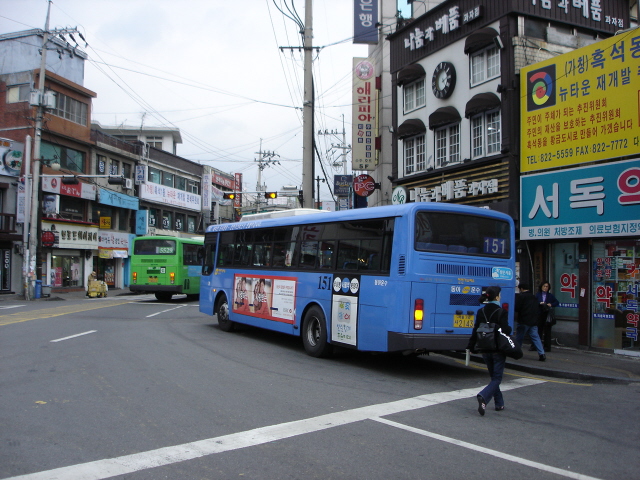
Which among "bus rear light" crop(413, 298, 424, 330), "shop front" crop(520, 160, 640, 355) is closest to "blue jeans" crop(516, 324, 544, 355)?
"shop front" crop(520, 160, 640, 355)

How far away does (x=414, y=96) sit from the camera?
21.0m

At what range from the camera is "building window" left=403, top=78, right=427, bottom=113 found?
20666mm

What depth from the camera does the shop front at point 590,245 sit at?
40.0 ft

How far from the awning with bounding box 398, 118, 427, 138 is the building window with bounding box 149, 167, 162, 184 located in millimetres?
29336

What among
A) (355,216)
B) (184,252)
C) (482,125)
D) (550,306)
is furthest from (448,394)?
(184,252)

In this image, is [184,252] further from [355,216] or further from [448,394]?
[448,394]

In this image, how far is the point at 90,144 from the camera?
1451 inches

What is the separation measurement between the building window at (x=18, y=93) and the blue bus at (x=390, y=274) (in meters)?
27.3

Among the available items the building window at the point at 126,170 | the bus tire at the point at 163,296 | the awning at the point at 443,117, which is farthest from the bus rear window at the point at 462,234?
the building window at the point at 126,170

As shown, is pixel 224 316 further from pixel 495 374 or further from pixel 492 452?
pixel 492 452

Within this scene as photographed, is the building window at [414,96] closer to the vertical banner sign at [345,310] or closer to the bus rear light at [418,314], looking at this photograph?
the vertical banner sign at [345,310]

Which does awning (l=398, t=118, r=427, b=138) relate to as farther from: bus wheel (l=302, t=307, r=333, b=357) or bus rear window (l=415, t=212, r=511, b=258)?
bus wheel (l=302, t=307, r=333, b=357)

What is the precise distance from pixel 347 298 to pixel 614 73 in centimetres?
816

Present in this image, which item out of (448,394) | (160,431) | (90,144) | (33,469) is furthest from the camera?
(90,144)
